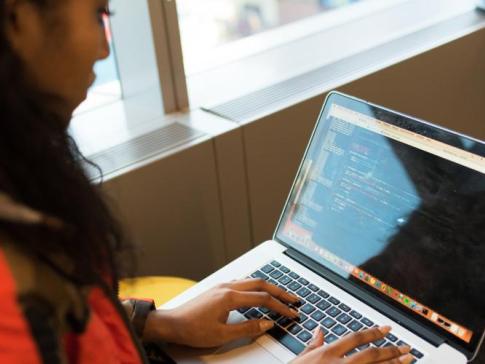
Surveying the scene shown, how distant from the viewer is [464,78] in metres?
1.98

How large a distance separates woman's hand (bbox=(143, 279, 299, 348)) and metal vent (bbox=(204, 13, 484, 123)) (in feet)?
2.03

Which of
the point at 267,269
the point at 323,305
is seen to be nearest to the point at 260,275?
the point at 267,269

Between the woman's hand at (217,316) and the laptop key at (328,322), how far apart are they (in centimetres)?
4

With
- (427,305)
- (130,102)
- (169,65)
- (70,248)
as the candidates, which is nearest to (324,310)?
(427,305)

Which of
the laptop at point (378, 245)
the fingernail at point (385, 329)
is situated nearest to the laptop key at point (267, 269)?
the laptop at point (378, 245)

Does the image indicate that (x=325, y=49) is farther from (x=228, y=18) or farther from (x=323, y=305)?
(x=323, y=305)

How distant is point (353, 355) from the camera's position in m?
0.80

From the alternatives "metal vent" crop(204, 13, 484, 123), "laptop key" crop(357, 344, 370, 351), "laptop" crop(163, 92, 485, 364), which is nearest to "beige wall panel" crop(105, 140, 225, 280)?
"metal vent" crop(204, 13, 484, 123)

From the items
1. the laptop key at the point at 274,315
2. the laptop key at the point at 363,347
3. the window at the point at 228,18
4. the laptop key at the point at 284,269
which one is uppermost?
the window at the point at 228,18

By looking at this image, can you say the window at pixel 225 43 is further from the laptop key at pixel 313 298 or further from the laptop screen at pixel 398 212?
the laptop key at pixel 313 298

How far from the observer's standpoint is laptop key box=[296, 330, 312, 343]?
0.88 meters

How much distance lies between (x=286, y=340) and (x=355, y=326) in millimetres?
100

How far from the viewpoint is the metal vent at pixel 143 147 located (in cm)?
134

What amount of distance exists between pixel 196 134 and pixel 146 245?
273mm
